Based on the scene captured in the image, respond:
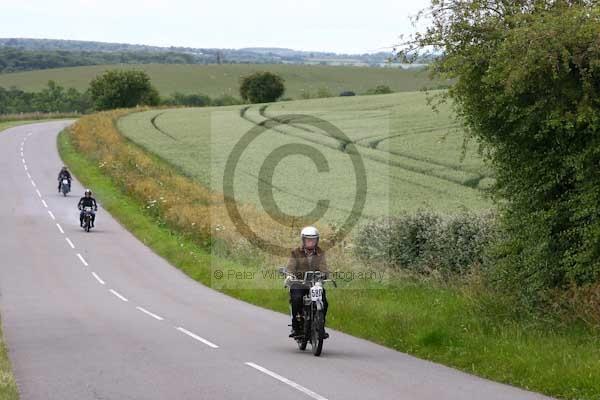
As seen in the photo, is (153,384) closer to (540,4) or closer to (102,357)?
(102,357)

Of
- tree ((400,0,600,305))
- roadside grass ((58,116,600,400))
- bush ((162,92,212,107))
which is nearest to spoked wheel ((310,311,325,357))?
roadside grass ((58,116,600,400))

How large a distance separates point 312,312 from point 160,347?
9.15ft

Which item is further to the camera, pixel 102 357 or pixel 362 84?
pixel 362 84

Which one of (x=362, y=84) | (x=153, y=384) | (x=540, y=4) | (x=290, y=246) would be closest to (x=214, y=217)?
(x=290, y=246)

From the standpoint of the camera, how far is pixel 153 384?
40.8ft

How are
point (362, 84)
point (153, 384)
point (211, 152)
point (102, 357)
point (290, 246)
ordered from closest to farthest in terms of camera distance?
point (153, 384) < point (102, 357) < point (290, 246) < point (211, 152) < point (362, 84)

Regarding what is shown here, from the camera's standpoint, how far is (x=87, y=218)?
40.7 meters

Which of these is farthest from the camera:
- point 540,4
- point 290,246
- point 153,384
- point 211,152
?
point 211,152

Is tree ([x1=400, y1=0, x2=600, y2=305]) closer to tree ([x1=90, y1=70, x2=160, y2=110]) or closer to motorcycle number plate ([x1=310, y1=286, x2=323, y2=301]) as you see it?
motorcycle number plate ([x1=310, y1=286, x2=323, y2=301])

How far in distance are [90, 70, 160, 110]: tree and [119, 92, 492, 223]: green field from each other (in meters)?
36.3

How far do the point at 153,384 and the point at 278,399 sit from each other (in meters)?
2.01

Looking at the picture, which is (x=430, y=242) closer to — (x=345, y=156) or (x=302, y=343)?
(x=302, y=343)

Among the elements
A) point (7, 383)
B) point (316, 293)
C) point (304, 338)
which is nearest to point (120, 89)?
point (304, 338)

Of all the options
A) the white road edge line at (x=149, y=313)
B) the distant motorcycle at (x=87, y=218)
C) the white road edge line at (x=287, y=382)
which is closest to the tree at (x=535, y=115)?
the white road edge line at (x=287, y=382)
